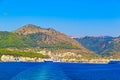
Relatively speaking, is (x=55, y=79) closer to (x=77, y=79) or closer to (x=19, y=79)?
(x=19, y=79)

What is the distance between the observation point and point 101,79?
407ft

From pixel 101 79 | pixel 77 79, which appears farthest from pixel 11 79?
pixel 101 79

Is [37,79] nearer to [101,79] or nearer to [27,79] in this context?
[27,79]

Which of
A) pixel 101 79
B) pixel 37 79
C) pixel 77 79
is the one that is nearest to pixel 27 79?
pixel 37 79

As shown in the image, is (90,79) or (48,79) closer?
(48,79)

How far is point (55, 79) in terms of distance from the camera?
10181cm

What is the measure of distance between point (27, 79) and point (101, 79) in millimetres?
31059

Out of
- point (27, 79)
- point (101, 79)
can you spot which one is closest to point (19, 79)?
point (27, 79)

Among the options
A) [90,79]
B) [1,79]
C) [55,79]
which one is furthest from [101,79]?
[1,79]

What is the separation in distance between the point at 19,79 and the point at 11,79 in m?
3.57

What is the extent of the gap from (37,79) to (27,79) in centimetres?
241

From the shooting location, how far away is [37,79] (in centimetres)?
9912

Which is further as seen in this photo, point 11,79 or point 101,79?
point 101,79

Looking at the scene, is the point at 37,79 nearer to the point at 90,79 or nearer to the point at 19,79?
the point at 19,79
